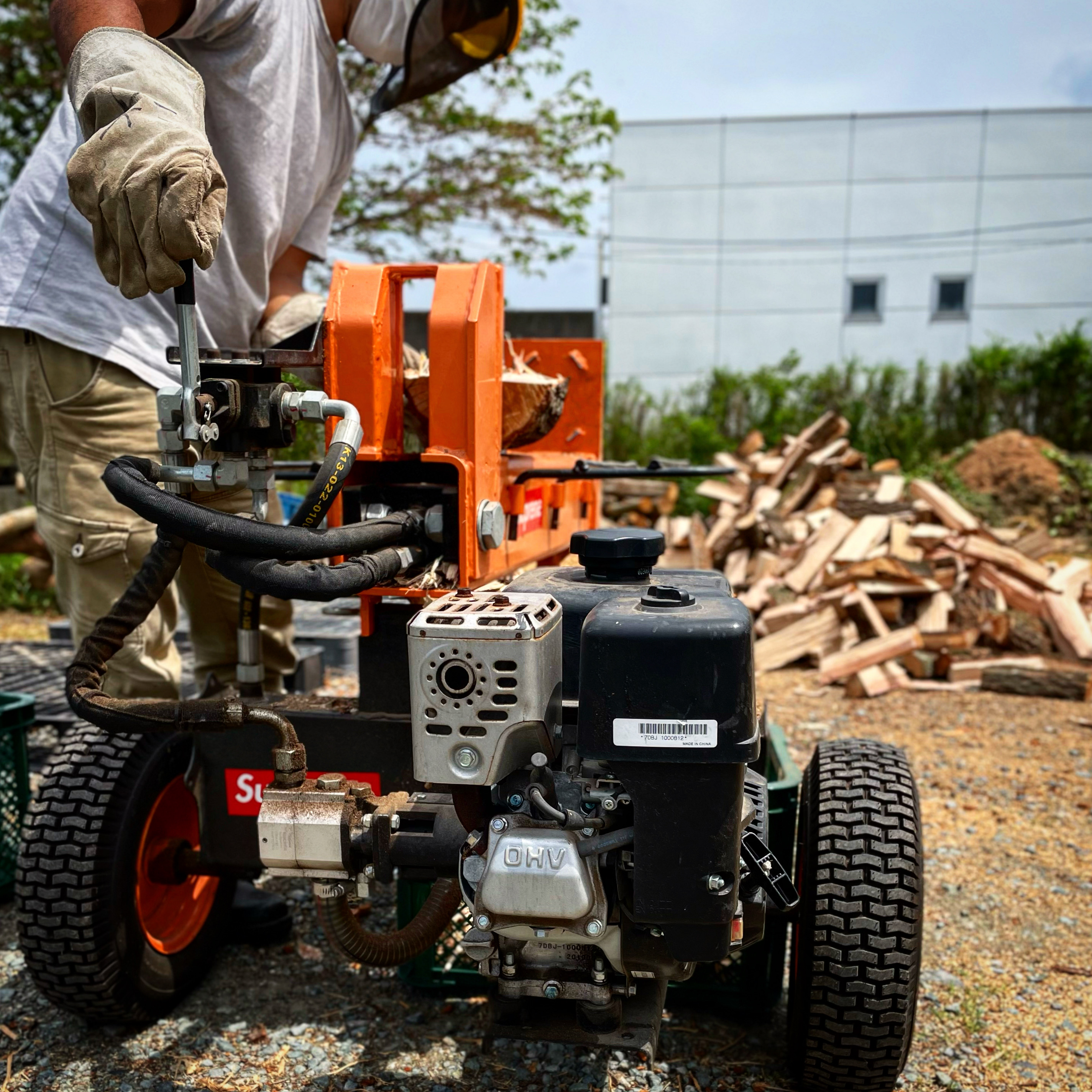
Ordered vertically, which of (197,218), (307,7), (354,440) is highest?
(307,7)

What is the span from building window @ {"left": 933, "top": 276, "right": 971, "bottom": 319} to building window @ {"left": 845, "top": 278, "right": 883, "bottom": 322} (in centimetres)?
92

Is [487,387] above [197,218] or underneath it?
underneath

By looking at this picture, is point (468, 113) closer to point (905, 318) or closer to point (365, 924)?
point (365, 924)

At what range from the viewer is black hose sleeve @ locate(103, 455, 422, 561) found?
5.62ft

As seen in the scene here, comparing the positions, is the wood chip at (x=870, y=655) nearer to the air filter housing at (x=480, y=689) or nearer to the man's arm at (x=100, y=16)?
the air filter housing at (x=480, y=689)

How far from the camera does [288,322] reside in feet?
8.88

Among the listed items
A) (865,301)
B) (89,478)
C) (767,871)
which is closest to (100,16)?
(89,478)

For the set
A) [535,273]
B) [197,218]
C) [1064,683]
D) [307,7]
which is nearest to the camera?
[197,218]

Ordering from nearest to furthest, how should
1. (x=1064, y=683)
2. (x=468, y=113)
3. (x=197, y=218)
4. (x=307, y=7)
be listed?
(x=197, y=218)
(x=307, y=7)
(x=1064, y=683)
(x=468, y=113)

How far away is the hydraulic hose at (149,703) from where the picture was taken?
1883mm

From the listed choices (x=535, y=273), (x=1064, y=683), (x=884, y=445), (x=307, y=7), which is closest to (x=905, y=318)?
(x=884, y=445)

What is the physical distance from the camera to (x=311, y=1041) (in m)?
2.32

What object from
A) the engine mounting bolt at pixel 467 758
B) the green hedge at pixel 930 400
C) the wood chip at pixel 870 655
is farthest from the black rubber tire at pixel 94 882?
the green hedge at pixel 930 400

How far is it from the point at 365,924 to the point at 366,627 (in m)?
1.15
